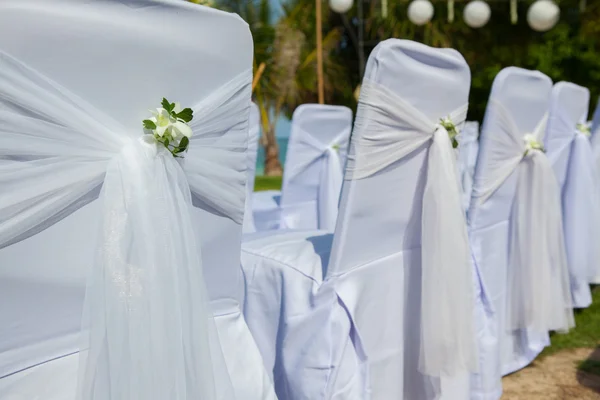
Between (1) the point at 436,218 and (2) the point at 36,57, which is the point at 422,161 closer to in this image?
(1) the point at 436,218

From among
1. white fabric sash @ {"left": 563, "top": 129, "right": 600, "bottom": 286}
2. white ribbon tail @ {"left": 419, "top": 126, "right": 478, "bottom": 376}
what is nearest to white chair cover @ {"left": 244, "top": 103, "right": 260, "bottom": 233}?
white ribbon tail @ {"left": 419, "top": 126, "right": 478, "bottom": 376}

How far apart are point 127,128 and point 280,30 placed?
55.2 feet

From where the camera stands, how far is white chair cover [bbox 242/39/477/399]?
1.62m

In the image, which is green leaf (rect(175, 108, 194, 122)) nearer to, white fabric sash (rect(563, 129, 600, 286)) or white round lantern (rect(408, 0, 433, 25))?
white fabric sash (rect(563, 129, 600, 286))

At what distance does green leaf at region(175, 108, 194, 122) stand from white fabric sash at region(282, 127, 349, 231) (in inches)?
81.5

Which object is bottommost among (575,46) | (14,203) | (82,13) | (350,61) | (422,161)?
(350,61)

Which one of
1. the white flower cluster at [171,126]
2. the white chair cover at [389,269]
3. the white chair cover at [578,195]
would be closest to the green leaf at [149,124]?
the white flower cluster at [171,126]

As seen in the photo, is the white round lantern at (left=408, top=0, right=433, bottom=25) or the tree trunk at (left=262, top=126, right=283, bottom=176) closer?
the white round lantern at (left=408, top=0, right=433, bottom=25)

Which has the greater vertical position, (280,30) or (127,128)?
(127,128)

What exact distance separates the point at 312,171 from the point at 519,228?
1.23 metres

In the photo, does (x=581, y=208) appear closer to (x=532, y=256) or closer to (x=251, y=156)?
(x=532, y=256)

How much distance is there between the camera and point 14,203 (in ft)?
3.11

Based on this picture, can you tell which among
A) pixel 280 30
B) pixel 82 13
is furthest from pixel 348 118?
pixel 280 30

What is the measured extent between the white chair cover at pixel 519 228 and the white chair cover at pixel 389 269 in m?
0.41
